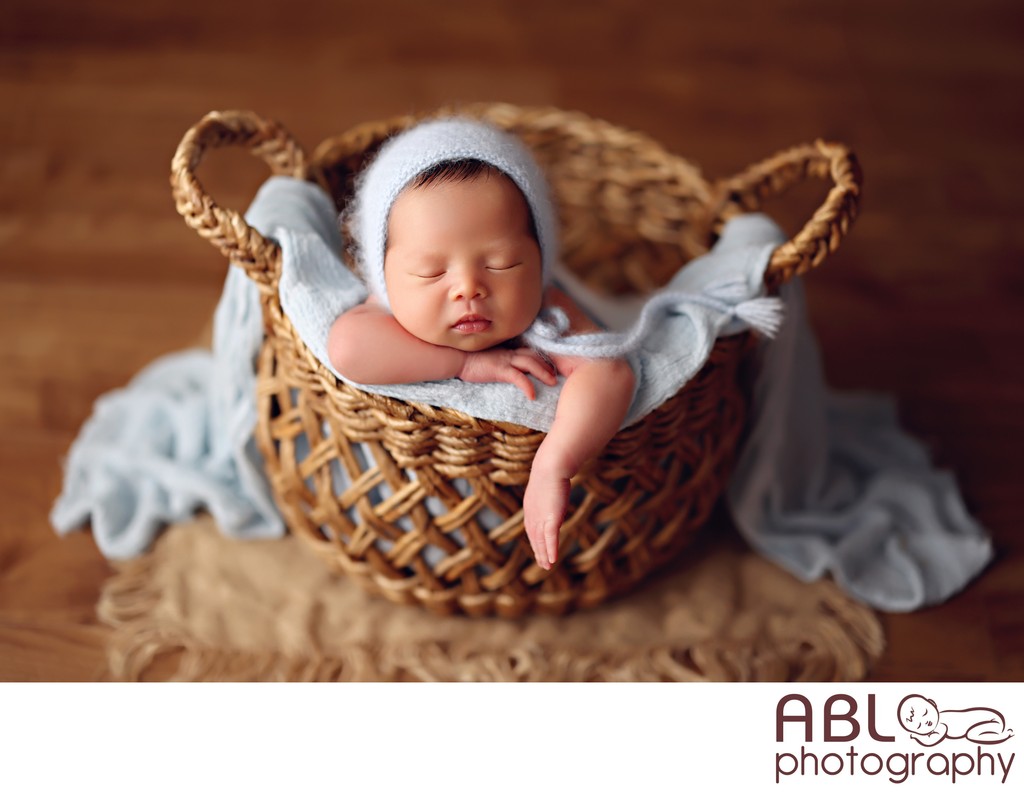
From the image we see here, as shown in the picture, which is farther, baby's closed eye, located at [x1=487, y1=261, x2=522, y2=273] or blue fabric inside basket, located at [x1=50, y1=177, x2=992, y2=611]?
blue fabric inside basket, located at [x1=50, y1=177, x2=992, y2=611]

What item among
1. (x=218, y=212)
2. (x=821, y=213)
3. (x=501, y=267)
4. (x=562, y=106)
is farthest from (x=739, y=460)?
(x=562, y=106)

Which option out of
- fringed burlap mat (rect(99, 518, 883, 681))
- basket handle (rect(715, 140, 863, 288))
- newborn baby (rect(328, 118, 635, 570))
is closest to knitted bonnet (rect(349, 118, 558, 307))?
newborn baby (rect(328, 118, 635, 570))

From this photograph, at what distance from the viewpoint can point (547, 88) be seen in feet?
6.81

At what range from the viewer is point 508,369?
3.30ft

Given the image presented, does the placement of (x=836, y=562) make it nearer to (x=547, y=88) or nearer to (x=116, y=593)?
(x=116, y=593)

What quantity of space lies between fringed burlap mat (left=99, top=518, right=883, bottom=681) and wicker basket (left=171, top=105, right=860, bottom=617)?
39 mm

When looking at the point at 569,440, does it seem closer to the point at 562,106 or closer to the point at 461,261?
the point at 461,261

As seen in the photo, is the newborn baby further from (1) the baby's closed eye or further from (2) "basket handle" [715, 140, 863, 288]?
(2) "basket handle" [715, 140, 863, 288]

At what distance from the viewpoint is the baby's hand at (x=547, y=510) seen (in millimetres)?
962

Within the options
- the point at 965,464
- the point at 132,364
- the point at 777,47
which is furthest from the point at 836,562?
the point at 777,47

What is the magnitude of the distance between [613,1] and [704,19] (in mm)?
195

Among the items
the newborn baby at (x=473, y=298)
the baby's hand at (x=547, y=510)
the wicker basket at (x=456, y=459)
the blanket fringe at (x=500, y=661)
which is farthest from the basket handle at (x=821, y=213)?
the blanket fringe at (x=500, y=661)
